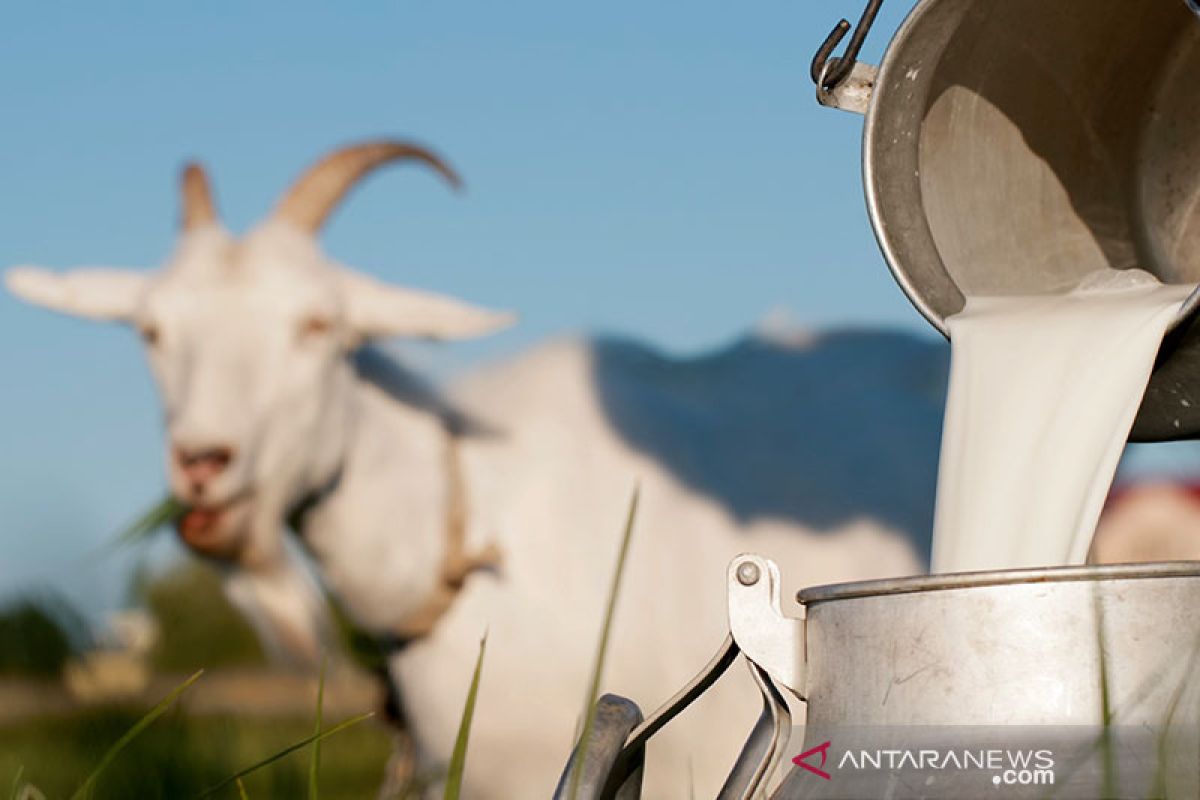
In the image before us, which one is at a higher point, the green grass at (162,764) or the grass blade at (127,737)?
the grass blade at (127,737)

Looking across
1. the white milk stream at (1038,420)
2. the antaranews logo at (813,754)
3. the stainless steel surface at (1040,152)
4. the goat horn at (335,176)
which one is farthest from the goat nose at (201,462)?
the antaranews logo at (813,754)

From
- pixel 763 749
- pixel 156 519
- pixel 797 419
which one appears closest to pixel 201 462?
pixel 156 519

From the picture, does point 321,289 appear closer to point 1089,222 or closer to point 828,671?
point 1089,222

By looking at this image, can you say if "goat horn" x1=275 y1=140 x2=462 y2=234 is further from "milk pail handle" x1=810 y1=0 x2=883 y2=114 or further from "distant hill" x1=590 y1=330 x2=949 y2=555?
"milk pail handle" x1=810 y1=0 x2=883 y2=114

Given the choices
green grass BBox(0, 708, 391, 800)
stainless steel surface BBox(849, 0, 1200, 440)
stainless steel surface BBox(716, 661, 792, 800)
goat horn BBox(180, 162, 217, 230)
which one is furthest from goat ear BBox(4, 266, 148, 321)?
stainless steel surface BBox(716, 661, 792, 800)

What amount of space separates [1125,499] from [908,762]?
2.48 m

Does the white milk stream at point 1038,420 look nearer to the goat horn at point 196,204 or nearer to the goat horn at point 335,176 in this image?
the goat horn at point 335,176

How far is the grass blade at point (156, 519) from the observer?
2730 millimetres

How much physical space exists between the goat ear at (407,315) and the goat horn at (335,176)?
15 cm

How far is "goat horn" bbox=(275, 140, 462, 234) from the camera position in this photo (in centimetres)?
341

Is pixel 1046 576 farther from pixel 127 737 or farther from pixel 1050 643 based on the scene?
pixel 127 737

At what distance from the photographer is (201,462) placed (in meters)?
2.86

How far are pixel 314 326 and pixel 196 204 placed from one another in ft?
1.74

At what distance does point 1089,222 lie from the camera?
1.81 m
